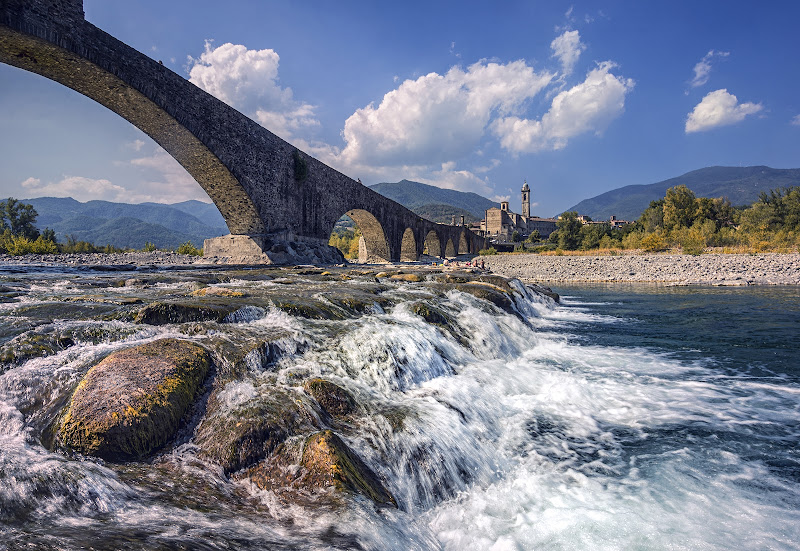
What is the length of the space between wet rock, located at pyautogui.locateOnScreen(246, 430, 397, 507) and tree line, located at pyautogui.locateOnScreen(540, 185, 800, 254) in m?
38.5

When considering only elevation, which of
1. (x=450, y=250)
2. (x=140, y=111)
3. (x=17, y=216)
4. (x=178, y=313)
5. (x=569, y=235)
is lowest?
(x=178, y=313)

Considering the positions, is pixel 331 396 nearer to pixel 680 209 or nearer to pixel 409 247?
pixel 409 247

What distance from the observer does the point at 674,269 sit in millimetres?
26891

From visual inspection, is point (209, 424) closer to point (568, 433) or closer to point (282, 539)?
point (282, 539)

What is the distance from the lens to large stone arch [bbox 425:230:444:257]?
58581 mm

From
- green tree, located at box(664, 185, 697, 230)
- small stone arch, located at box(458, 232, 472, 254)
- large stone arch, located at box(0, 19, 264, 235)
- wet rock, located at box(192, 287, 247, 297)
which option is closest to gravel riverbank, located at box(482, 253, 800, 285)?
green tree, located at box(664, 185, 697, 230)

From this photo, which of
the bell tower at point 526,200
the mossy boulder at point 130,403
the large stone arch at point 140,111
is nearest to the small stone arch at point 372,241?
the large stone arch at point 140,111

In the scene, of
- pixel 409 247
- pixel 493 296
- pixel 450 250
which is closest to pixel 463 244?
pixel 450 250

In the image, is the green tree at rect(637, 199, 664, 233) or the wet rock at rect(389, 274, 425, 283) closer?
the wet rock at rect(389, 274, 425, 283)

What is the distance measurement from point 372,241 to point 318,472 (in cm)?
3876

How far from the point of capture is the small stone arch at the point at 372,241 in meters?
37.6

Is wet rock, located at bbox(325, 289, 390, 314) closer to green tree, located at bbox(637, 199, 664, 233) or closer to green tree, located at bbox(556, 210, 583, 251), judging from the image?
green tree, located at bbox(556, 210, 583, 251)

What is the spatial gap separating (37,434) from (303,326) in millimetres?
2986

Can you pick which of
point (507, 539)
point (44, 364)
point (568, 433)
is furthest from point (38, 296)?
point (568, 433)
